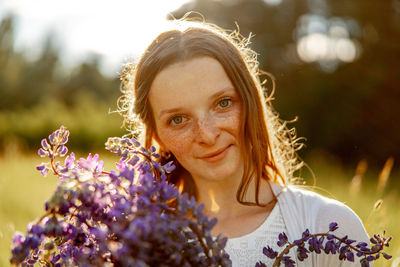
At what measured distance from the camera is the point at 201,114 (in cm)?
204

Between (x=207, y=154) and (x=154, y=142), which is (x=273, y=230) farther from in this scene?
(x=154, y=142)

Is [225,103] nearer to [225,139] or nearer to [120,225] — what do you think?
[225,139]

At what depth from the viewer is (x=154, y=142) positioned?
2.56 metres

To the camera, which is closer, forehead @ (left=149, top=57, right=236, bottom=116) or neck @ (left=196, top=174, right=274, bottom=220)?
forehead @ (left=149, top=57, right=236, bottom=116)

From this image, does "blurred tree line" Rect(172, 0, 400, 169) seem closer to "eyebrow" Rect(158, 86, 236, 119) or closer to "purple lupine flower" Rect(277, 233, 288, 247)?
"eyebrow" Rect(158, 86, 236, 119)

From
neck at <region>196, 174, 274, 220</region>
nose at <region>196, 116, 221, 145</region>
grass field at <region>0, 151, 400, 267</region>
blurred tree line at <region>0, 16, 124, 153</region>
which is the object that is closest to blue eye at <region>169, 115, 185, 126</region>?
nose at <region>196, 116, 221, 145</region>

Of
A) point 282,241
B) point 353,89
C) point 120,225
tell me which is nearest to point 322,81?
point 353,89

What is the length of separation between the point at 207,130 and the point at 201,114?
0.28 ft

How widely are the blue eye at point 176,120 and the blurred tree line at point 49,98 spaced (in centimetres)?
1008

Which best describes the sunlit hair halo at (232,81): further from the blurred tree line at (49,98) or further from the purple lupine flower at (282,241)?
the blurred tree line at (49,98)

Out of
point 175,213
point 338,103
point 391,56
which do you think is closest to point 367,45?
point 391,56

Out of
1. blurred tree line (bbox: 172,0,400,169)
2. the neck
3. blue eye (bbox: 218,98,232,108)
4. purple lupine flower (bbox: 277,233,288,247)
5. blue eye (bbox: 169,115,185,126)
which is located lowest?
purple lupine flower (bbox: 277,233,288,247)

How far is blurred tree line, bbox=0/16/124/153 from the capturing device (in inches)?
575

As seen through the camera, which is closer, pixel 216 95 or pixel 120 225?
pixel 120 225
